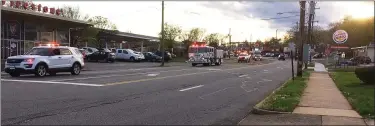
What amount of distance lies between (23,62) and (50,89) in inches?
291

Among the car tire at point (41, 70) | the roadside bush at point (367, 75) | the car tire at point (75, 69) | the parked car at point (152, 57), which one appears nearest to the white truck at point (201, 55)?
the parked car at point (152, 57)

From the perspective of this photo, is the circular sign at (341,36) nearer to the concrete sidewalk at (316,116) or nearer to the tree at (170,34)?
the concrete sidewalk at (316,116)

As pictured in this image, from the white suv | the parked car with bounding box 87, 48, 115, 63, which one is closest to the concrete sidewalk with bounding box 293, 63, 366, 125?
the white suv

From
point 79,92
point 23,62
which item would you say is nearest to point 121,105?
point 79,92

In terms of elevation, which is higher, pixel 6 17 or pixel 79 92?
pixel 6 17

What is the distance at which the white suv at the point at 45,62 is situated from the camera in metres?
21.1

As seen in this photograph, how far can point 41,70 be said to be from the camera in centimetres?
2156

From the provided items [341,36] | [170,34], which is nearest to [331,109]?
[341,36]

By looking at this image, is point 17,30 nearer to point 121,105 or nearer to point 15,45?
point 15,45

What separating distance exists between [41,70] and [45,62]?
46 cm

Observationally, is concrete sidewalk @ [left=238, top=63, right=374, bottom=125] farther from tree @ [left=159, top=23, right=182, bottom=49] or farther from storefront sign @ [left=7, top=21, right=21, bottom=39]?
tree @ [left=159, top=23, right=182, bottom=49]

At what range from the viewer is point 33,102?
11195mm

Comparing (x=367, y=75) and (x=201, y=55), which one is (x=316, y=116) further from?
(x=201, y=55)

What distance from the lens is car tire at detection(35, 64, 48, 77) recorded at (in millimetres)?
21234
